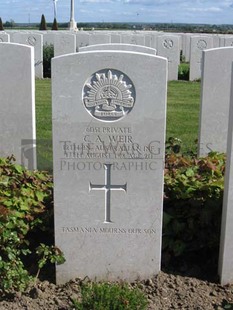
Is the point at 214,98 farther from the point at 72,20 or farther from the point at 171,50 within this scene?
the point at 72,20

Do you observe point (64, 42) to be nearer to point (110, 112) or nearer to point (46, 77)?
point (46, 77)

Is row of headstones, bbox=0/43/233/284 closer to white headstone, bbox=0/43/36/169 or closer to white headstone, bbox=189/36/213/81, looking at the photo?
white headstone, bbox=0/43/36/169

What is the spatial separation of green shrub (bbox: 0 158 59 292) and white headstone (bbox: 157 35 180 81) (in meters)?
11.3

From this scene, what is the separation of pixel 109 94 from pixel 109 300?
50.6 inches

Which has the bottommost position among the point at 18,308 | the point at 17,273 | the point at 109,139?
the point at 18,308

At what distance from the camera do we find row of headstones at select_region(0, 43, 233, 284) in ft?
11.3

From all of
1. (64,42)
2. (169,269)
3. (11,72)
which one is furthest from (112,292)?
(64,42)

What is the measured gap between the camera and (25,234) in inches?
152

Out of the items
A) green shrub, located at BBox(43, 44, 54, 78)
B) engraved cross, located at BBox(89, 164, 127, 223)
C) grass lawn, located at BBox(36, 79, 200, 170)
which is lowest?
grass lawn, located at BBox(36, 79, 200, 170)

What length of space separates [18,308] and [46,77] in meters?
13.1

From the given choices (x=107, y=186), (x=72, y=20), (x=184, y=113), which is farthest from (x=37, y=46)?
(x=72, y=20)

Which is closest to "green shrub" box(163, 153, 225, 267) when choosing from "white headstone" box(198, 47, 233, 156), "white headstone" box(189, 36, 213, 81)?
"white headstone" box(198, 47, 233, 156)

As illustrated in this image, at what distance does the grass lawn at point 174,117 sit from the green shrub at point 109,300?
3117mm

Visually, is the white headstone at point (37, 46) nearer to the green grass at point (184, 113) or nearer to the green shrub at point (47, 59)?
the green shrub at point (47, 59)
